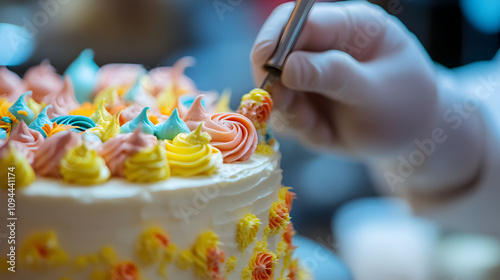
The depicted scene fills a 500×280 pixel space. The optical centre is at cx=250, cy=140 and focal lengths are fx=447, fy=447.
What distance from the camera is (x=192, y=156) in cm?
121

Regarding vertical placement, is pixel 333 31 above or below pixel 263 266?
above

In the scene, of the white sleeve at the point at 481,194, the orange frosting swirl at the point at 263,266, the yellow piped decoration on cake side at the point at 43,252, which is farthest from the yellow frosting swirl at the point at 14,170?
the white sleeve at the point at 481,194

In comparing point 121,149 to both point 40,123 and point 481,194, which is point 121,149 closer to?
point 40,123

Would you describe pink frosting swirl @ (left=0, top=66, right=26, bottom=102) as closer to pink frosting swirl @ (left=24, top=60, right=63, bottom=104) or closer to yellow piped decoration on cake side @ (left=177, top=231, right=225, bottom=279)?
pink frosting swirl @ (left=24, top=60, right=63, bottom=104)

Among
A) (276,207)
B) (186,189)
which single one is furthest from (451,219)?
(186,189)

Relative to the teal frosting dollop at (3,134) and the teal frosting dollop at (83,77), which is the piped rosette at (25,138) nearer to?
the teal frosting dollop at (3,134)

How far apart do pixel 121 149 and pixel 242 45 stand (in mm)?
2484

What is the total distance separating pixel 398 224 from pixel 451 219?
167cm

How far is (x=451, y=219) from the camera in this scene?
2129mm

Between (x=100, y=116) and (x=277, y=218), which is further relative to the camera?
(x=100, y=116)

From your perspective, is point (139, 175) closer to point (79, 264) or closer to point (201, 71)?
point (79, 264)

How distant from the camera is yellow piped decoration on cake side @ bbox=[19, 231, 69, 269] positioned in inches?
40.5

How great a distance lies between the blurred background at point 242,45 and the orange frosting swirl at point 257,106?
1.81 metres

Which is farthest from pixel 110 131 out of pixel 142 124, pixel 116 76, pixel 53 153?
pixel 116 76
